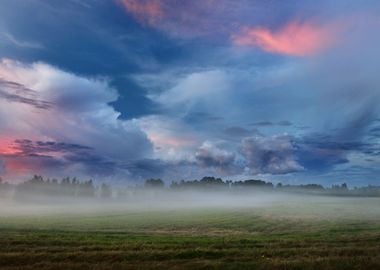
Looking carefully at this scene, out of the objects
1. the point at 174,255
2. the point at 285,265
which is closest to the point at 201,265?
the point at 174,255

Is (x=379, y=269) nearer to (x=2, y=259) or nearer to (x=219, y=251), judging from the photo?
(x=219, y=251)

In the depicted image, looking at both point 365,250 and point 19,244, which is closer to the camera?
point 365,250

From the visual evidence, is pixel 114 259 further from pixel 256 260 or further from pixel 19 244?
pixel 19 244

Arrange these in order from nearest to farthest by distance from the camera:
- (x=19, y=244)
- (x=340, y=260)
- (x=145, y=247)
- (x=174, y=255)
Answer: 1. (x=340, y=260)
2. (x=174, y=255)
3. (x=145, y=247)
4. (x=19, y=244)

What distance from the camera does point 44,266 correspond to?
2516 centimetres

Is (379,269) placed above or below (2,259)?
below

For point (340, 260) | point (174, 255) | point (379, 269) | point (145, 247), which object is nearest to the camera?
point (379, 269)

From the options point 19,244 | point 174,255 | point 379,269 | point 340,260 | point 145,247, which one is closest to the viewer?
point 379,269

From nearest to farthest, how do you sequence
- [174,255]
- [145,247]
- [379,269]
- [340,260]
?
1. [379,269]
2. [340,260]
3. [174,255]
4. [145,247]

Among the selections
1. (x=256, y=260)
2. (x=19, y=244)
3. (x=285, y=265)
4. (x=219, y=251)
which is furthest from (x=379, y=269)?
(x=19, y=244)

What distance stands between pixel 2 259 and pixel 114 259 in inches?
274

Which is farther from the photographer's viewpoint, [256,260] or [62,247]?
[62,247]

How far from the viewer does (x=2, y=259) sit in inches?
1050

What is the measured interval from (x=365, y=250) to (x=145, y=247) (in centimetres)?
1558
